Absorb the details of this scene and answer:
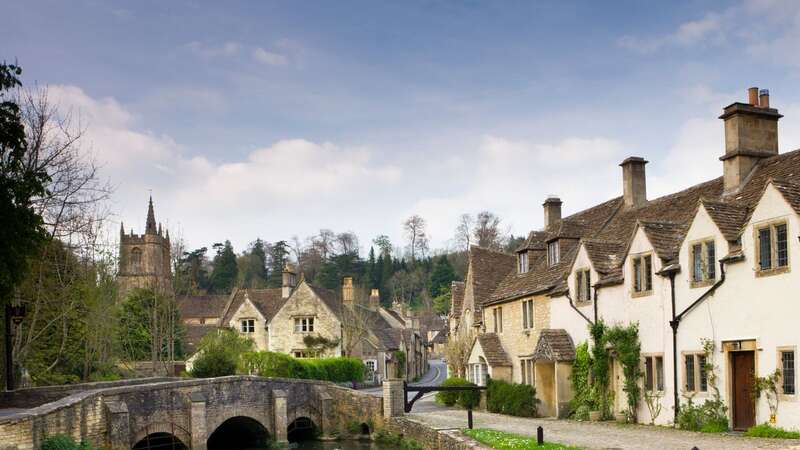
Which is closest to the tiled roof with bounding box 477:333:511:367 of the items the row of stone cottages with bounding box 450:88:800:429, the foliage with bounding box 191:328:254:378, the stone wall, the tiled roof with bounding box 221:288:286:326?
the row of stone cottages with bounding box 450:88:800:429

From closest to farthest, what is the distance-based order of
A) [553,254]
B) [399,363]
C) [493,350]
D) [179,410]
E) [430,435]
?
[430,435], [179,410], [553,254], [493,350], [399,363]

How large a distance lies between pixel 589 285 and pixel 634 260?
303cm

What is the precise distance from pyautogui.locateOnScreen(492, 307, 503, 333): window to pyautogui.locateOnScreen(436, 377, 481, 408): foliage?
2.68 meters

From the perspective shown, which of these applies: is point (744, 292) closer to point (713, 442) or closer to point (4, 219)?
point (713, 442)

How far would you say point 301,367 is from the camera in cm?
4406

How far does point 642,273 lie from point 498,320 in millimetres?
11826

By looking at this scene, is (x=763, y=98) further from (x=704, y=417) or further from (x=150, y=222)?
(x=150, y=222)

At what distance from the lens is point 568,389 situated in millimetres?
28500

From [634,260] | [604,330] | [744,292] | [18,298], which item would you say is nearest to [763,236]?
[744,292]

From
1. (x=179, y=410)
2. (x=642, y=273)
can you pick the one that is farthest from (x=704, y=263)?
(x=179, y=410)

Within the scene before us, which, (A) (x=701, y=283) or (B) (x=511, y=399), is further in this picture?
(B) (x=511, y=399)

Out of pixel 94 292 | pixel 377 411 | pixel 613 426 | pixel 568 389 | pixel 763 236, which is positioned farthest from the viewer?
pixel 94 292

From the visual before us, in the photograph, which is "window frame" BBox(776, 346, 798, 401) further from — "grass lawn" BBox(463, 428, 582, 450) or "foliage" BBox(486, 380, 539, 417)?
"foliage" BBox(486, 380, 539, 417)

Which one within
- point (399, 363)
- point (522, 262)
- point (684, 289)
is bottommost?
point (399, 363)
